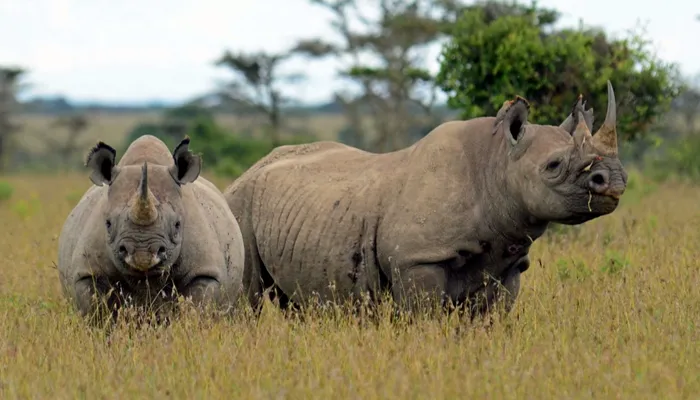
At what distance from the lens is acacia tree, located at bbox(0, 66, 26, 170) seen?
155ft

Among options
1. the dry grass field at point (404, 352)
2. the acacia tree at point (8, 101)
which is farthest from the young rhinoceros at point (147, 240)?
the acacia tree at point (8, 101)

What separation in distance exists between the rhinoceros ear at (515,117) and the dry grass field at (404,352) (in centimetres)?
110

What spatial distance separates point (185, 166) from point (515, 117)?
2.05 metres

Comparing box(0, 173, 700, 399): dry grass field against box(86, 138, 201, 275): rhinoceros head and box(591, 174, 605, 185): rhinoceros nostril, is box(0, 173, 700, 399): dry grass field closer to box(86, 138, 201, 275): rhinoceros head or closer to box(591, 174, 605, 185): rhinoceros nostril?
box(86, 138, 201, 275): rhinoceros head

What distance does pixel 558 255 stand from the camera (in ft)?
33.2

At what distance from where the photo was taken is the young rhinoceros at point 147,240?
A: 23.0 feet

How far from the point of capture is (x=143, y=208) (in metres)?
6.99

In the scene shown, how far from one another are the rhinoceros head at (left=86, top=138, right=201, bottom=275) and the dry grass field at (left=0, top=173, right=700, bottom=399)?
0.41 meters

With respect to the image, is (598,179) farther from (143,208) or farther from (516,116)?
(143,208)

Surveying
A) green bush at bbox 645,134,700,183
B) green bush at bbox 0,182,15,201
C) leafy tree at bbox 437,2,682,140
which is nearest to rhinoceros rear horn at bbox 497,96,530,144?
leafy tree at bbox 437,2,682,140

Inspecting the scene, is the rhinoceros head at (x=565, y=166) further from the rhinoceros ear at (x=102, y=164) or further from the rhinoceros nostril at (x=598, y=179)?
the rhinoceros ear at (x=102, y=164)

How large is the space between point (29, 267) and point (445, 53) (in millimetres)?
5259

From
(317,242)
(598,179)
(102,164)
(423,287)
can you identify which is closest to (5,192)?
(317,242)

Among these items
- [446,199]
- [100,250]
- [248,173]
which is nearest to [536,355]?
[446,199]
